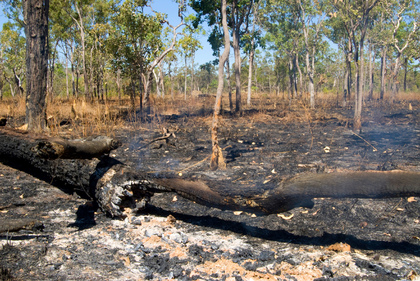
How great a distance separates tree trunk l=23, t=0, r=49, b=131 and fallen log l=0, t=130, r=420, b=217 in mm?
2616

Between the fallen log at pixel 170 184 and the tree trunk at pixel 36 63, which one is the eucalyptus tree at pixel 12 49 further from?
the fallen log at pixel 170 184

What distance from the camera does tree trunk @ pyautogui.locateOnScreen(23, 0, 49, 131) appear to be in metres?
6.26

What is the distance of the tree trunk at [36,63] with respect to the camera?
626 centimetres

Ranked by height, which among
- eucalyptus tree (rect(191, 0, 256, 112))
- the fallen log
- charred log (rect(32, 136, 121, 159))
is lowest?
the fallen log

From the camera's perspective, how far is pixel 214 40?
576 inches

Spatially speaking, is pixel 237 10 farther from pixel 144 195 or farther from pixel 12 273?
pixel 12 273

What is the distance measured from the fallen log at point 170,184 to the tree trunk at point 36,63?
2616mm

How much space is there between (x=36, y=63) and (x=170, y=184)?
506 cm

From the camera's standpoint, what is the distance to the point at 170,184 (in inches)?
130

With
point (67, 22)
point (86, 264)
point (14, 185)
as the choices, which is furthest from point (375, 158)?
point (67, 22)

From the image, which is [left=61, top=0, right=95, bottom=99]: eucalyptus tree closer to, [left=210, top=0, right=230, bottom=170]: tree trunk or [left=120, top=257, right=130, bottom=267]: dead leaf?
[left=210, top=0, right=230, bottom=170]: tree trunk

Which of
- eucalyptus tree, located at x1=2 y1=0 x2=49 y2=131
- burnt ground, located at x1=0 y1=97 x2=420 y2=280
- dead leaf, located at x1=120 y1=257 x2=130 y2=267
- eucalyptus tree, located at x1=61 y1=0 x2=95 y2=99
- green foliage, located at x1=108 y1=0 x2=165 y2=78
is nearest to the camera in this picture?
burnt ground, located at x1=0 y1=97 x2=420 y2=280

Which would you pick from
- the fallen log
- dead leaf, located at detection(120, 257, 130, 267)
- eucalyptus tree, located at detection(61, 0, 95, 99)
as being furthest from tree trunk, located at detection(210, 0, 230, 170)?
eucalyptus tree, located at detection(61, 0, 95, 99)

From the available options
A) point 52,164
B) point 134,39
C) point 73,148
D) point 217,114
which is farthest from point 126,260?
point 134,39
